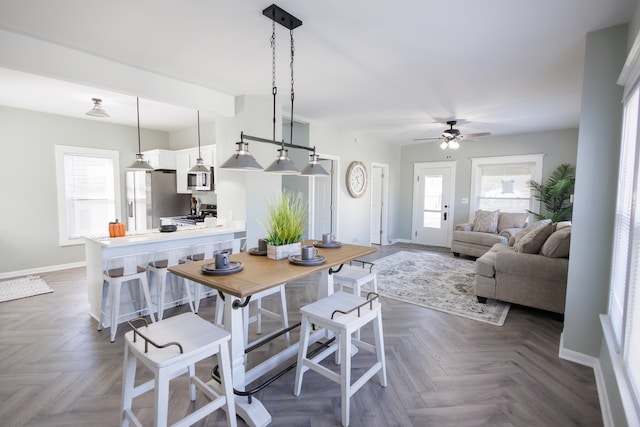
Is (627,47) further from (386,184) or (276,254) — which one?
(386,184)

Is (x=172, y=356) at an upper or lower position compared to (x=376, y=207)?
lower

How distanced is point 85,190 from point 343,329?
19.0ft

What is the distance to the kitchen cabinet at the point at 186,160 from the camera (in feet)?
17.2

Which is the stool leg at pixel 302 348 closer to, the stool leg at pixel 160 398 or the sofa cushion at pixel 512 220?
the stool leg at pixel 160 398

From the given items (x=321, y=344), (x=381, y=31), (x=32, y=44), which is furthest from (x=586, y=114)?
(x=32, y=44)

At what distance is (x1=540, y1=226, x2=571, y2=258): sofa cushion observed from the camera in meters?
3.25

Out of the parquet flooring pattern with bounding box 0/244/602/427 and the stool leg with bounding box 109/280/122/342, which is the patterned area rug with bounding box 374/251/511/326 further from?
the stool leg with bounding box 109/280/122/342

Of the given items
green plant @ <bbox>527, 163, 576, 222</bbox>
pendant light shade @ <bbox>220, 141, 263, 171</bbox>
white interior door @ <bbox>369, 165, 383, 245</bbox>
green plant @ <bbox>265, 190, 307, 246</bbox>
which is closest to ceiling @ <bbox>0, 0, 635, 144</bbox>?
pendant light shade @ <bbox>220, 141, 263, 171</bbox>

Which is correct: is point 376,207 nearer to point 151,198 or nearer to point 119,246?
point 151,198

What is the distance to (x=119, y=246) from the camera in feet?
10.1

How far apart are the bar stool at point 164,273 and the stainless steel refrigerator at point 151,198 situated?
94.9 inches

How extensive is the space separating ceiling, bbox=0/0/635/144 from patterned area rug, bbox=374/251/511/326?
2.56 m

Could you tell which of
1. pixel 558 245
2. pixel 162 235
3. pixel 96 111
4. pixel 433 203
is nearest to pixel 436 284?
pixel 558 245

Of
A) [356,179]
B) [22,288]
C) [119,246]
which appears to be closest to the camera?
[119,246]
